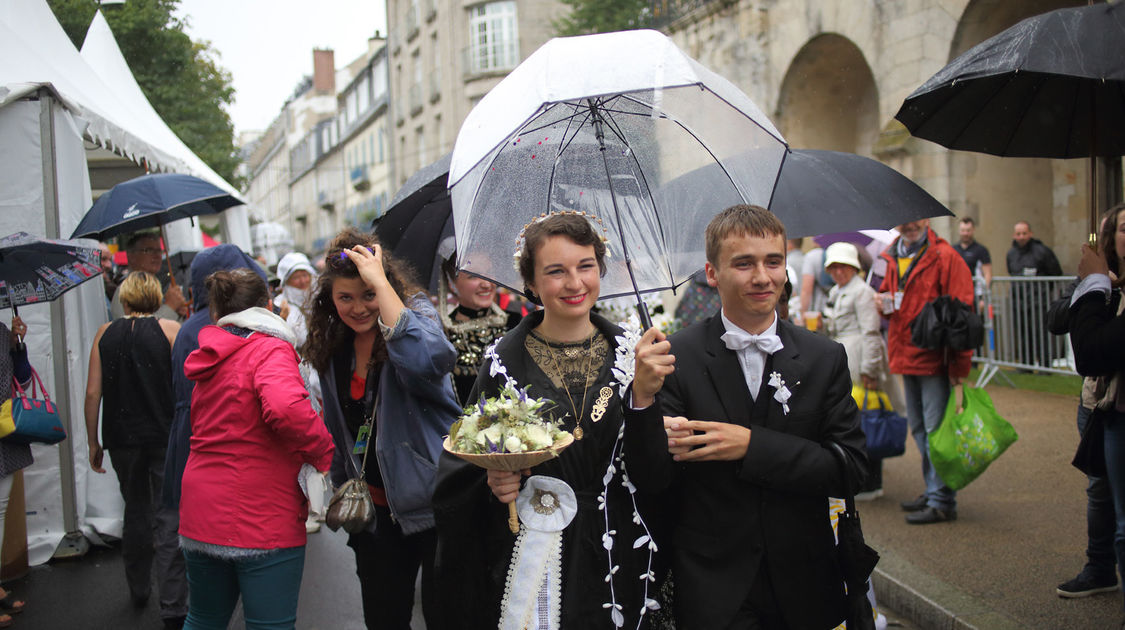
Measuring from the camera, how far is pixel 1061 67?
3.43m

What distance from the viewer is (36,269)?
18.0 feet

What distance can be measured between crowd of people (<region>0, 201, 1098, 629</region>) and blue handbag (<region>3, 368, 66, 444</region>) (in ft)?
0.42

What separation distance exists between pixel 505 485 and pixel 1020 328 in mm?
10188

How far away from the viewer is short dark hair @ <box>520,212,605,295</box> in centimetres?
290

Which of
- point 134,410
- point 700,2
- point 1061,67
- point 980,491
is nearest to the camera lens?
point 1061,67

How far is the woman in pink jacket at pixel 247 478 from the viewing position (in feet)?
11.1

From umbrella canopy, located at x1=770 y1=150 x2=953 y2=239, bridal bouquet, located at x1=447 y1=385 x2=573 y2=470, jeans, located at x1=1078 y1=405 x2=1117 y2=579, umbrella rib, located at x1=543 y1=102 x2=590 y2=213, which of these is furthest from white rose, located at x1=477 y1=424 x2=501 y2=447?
jeans, located at x1=1078 y1=405 x2=1117 y2=579

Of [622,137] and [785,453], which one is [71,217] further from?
[785,453]

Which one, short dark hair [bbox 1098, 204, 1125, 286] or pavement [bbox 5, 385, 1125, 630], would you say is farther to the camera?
pavement [bbox 5, 385, 1125, 630]

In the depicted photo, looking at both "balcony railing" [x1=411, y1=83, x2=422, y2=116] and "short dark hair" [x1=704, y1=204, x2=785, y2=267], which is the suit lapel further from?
"balcony railing" [x1=411, y1=83, x2=422, y2=116]

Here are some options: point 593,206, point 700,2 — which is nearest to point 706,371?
point 593,206

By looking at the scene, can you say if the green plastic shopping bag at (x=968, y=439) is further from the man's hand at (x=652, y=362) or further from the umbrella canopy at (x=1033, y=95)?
the man's hand at (x=652, y=362)

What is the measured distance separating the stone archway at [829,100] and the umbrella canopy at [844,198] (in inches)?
408

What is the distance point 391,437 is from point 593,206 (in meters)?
1.32
